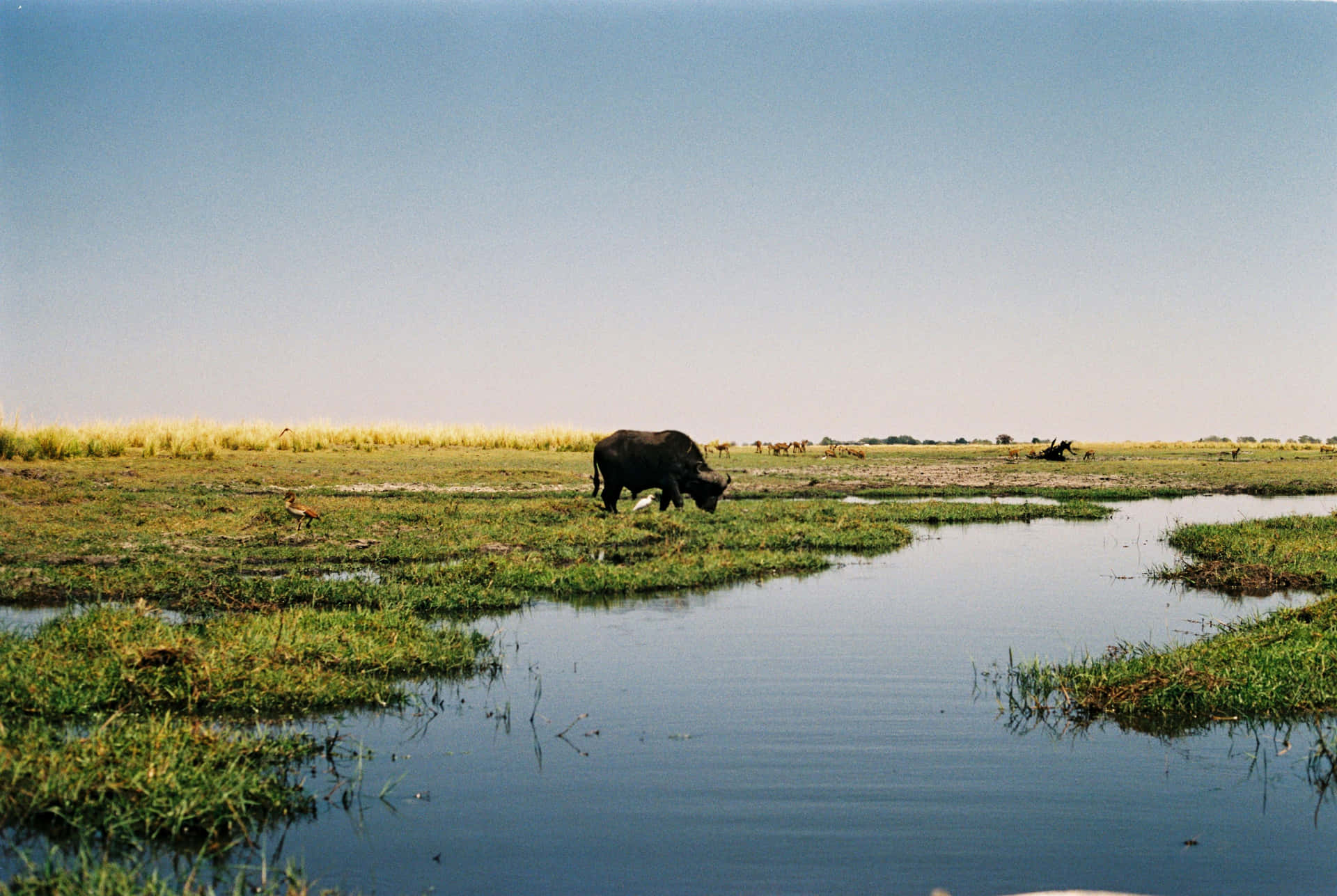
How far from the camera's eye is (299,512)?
819 inches

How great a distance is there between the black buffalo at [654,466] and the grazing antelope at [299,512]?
22.5 feet

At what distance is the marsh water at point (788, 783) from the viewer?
19.5 ft

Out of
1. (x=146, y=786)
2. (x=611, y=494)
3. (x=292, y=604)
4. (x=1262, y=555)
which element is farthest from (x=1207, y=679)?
(x=611, y=494)

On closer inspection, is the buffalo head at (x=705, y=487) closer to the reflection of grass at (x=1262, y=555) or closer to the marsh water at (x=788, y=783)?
the reflection of grass at (x=1262, y=555)

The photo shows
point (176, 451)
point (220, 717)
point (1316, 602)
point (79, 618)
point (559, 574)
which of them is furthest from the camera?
point (176, 451)

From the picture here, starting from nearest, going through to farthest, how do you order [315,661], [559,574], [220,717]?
[220,717], [315,661], [559,574]

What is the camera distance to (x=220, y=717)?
8.58m

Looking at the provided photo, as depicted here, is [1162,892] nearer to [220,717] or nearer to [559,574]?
[220,717]

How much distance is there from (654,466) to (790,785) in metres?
18.3

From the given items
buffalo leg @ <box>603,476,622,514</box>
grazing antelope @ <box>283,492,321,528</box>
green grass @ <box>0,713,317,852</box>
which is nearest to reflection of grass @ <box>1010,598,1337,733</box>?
green grass @ <box>0,713,317,852</box>

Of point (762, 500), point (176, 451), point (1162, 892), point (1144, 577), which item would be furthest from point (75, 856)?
point (176, 451)

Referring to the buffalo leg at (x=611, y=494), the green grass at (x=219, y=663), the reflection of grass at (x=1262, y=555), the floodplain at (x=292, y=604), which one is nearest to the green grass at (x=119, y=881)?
the floodplain at (x=292, y=604)

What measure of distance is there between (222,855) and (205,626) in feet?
18.1

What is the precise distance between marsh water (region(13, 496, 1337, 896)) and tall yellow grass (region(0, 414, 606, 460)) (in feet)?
93.7
